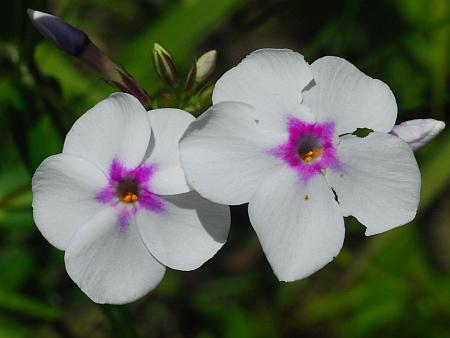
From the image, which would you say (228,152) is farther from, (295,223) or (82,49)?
(82,49)

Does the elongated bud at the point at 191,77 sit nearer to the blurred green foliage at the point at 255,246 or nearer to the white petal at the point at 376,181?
the white petal at the point at 376,181

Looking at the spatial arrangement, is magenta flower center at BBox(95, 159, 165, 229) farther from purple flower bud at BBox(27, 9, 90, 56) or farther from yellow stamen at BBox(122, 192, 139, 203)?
Answer: purple flower bud at BBox(27, 9, 90, 56)

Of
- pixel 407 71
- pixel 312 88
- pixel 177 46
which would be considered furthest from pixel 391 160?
pixel 407 71

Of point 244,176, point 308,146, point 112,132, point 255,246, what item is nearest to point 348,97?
point 308,146

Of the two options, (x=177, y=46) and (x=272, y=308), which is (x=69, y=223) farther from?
(x=272, y=308)

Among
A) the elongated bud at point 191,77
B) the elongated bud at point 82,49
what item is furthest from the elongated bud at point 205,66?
the elongated bud at point 82,49
